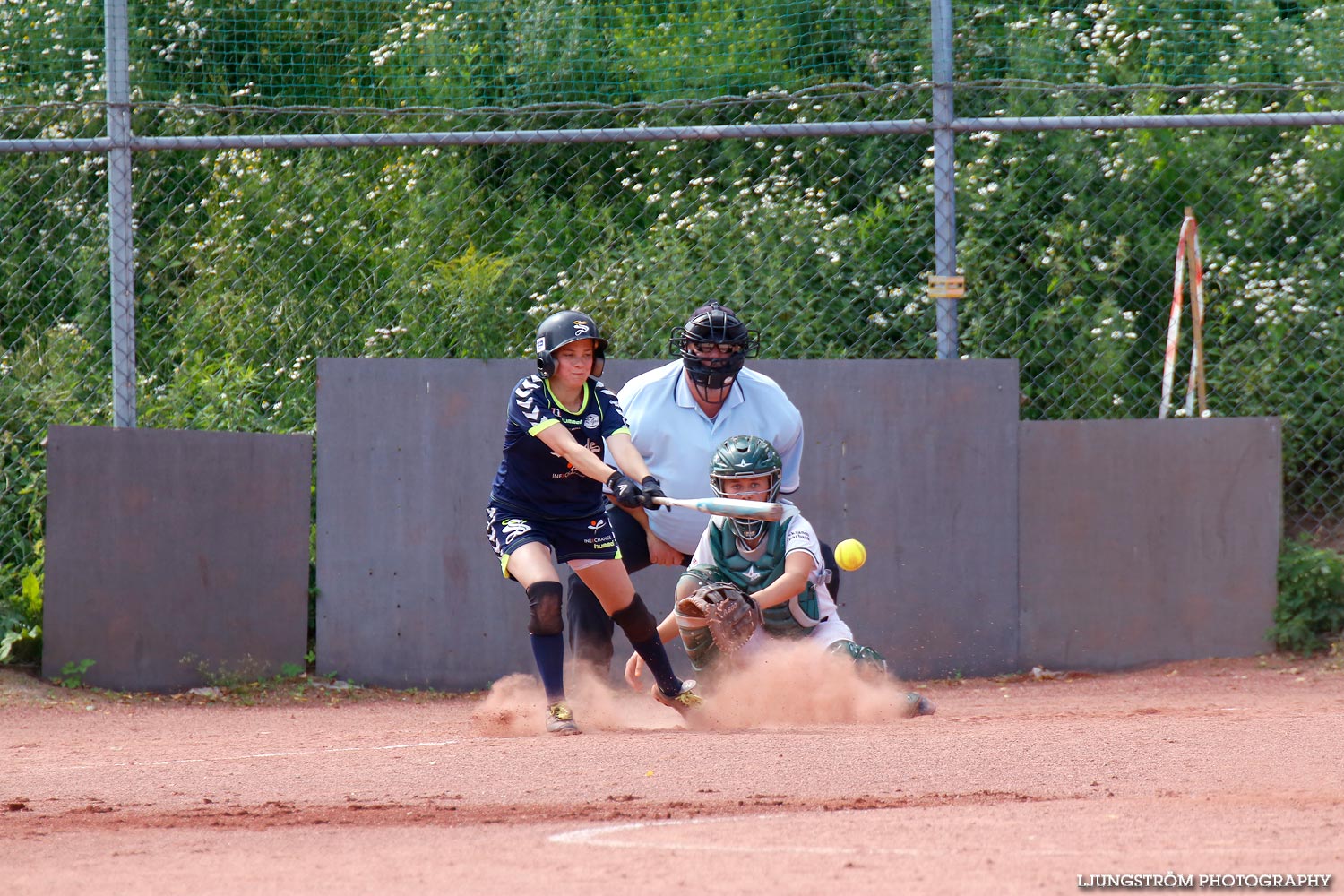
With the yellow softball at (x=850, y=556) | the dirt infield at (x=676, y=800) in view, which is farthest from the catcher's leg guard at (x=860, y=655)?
the yellow softball at (x=850, y=556)

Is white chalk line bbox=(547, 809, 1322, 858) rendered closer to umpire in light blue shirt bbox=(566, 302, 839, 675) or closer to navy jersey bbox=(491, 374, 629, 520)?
navy jersey bbox=(491, 374, 629, 520)

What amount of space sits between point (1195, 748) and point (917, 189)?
4224mm

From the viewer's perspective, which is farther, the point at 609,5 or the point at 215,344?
the point at 609,5

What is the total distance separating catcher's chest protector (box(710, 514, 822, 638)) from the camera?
611cm

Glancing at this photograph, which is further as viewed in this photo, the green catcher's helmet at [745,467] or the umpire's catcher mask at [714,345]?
the umpire's catcher mask at [714,345]

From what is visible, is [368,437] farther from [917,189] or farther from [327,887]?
[327,887]

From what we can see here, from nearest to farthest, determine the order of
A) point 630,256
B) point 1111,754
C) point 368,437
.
Answer: point 1111,754
point 368,437
point 630,256

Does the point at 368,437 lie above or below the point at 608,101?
below

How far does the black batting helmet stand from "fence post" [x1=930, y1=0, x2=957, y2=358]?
273 centimetres

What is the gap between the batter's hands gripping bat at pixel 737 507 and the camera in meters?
5.79

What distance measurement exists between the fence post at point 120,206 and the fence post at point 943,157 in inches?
172

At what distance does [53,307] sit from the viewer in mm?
8797

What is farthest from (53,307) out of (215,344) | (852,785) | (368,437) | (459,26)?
(852,785)

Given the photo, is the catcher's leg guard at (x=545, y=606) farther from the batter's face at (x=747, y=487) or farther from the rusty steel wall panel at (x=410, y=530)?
the rusty steel wall panel at (x=410, y=530)
